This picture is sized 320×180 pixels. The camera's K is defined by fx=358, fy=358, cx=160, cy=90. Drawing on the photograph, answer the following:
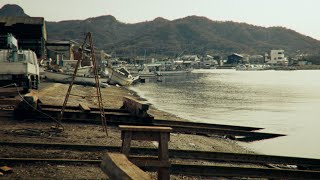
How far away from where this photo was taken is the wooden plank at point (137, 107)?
15375 millimetres

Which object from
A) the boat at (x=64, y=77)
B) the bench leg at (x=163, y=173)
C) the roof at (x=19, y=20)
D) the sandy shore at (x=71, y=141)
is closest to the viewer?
the bench leg at (x=163, y=173)

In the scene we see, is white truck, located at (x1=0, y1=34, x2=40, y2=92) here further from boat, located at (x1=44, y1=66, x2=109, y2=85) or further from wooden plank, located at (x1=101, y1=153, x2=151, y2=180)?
boat, located at (x1=44, y1=66, x2=109, y2=85)

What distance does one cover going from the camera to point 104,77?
6097cm

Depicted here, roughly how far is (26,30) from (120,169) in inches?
1909

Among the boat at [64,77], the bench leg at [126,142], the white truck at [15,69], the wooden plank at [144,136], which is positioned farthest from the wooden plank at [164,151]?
the boat at [64,77]

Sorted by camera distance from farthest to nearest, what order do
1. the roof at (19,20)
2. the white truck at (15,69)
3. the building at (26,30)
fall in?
the roof at (19,20) → the building at (26,30) → the white truck at (15,69)

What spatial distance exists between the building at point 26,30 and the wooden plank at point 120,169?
45.5 meters

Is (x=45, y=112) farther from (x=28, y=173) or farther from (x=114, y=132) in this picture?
(x=28, y=173)

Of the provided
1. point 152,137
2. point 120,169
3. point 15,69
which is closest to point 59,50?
point 15,69

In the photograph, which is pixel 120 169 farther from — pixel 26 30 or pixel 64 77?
pixel 26 30

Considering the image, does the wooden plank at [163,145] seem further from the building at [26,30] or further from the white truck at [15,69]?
the building at [26,30]

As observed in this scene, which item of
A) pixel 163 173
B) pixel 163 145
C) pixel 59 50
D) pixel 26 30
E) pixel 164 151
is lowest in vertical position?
pixel 163 173

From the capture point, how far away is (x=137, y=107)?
52.0 ft

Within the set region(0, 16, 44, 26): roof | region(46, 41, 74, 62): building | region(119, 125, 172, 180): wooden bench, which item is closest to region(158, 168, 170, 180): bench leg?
region(119, 125, 172, 180): wooden bench
